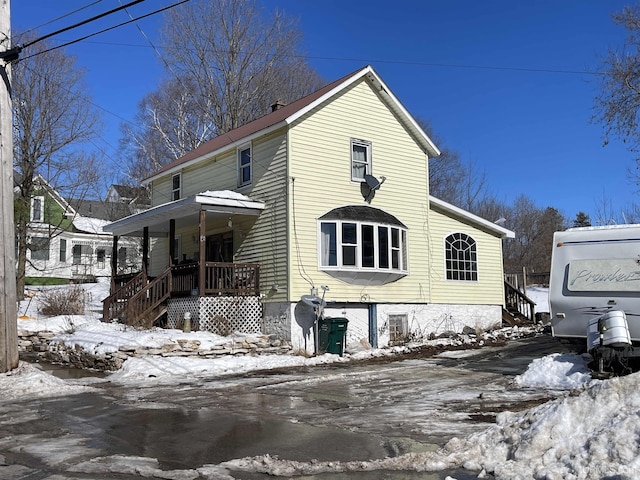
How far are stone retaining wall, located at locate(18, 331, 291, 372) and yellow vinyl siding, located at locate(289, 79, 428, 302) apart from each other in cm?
178

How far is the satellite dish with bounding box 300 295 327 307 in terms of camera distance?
55.6ft

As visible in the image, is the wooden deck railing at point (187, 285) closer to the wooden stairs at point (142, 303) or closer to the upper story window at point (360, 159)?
the wooden stairs at point (142, 303)

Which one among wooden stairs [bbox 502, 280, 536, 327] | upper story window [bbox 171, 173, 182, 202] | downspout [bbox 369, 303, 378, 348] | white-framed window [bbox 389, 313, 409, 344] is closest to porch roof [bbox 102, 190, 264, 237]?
upper story window [bbox 171, 173, 182, 202]

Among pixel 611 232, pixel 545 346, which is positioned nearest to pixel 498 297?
pixel 545 346

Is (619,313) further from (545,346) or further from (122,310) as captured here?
(122,310)

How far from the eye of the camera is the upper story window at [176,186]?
23.6 metres

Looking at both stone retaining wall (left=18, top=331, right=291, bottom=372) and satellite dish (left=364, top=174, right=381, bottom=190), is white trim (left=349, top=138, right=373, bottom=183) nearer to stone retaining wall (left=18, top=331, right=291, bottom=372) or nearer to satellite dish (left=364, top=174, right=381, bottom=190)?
satellite dish (left=364, top=174, right=381, bottom=190)

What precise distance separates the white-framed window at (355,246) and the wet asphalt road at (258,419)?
5.72m

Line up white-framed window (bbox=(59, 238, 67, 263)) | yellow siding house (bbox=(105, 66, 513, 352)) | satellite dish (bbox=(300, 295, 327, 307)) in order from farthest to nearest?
white-framed window (bbox=(59, 238, 67, 263)) < yellow siding house (bbox=(105, 66, 513, 352)) < satellite dish (bbox=(300, 295, 327, 307))

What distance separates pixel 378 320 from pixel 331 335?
2695 mm

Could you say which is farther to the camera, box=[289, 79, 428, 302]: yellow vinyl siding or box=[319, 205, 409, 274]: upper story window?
box=[319, 205, 409, 274]: upper story window

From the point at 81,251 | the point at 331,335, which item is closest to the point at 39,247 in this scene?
the point at 81,251

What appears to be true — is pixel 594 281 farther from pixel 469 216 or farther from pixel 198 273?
pixel 469 216

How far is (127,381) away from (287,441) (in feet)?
22.1
